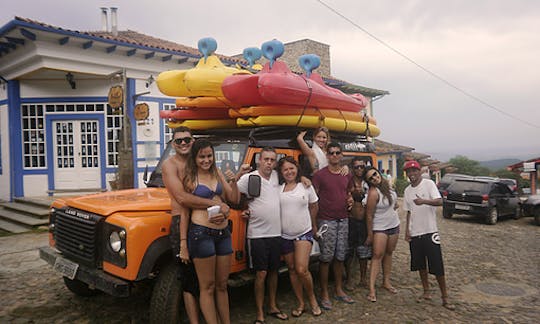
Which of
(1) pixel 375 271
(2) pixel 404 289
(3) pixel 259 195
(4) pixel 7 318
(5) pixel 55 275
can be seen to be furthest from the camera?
→ (5) pixel 55 275

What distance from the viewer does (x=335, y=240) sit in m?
4.67

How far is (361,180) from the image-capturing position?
5.12 m

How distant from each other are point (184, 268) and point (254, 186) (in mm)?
992

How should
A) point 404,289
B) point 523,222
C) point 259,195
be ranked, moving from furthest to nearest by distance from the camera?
point 523,222, point 404,289, point 259,195

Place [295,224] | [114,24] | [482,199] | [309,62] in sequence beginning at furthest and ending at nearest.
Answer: [114,24] < [482,199] < [309,62] < [295,224]

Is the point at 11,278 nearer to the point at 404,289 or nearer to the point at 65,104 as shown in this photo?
the point at 404,289

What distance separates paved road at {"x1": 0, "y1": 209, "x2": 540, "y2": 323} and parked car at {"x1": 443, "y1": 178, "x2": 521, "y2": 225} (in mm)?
5469

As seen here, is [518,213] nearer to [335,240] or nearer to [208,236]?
[335,240]

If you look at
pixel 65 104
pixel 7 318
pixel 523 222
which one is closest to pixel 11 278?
pixel 7 318

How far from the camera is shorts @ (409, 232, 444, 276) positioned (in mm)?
4637

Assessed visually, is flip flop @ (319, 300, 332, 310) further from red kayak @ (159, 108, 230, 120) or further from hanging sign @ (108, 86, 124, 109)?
hanging sign @ (108, 86, 124, 109)

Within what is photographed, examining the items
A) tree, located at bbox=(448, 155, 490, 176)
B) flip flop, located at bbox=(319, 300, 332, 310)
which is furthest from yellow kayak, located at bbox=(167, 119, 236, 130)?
tree, located at bbox=(448, 155, 490, 176)

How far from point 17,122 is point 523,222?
1649 cm

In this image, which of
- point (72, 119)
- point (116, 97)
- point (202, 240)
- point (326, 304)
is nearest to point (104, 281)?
point (202, 240)
